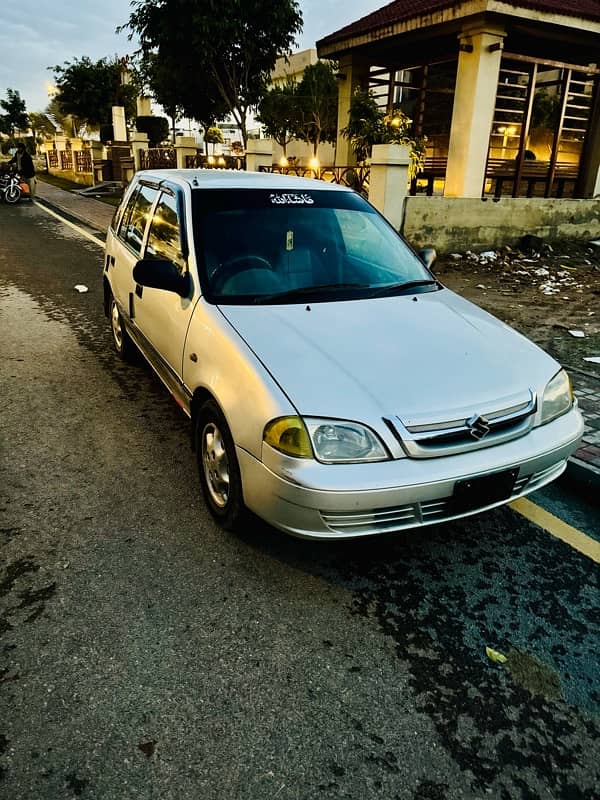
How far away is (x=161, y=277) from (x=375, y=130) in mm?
10128

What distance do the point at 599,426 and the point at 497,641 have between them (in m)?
2.27

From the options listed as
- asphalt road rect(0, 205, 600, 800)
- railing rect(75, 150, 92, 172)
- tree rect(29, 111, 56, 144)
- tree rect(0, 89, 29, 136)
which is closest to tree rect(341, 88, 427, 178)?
asphalt road rect(0, 205, 600, 800)

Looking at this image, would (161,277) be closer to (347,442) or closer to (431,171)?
(347,442)

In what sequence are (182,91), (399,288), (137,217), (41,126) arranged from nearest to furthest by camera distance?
1. (399,288)
2. (137,217)
3. (182,91)
4. (41,126)

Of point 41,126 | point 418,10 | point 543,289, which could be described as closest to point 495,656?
point 543,289

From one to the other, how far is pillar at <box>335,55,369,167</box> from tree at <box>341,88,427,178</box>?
5.60 ft

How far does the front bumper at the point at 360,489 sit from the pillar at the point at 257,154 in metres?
12.5

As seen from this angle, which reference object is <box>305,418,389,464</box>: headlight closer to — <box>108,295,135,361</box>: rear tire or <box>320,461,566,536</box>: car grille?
<box>320,461,566,536</box>: car grille

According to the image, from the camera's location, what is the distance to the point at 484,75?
10938 mm

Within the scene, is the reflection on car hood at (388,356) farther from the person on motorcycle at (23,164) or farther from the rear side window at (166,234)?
the person on motorcycle at (23,164)

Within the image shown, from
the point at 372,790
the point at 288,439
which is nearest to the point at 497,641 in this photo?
the point at 372,790

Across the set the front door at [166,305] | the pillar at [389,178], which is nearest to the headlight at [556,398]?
the front door at [166,305]

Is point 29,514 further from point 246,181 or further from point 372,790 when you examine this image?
point 246,181

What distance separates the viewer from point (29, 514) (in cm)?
312
